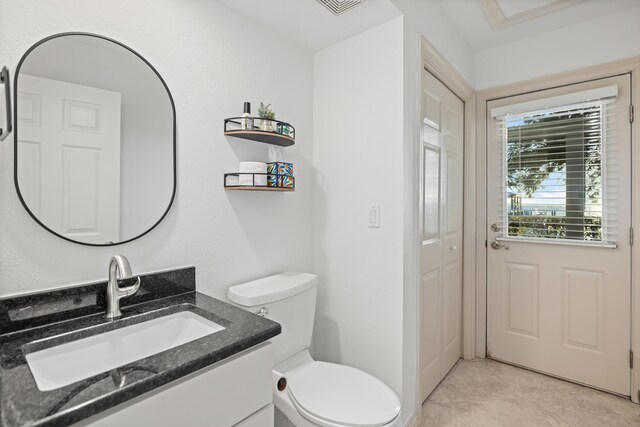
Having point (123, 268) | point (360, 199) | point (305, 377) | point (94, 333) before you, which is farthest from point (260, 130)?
point (305, 377)

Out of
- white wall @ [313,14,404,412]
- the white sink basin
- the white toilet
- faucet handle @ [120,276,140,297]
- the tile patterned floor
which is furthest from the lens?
the tile patterned floor

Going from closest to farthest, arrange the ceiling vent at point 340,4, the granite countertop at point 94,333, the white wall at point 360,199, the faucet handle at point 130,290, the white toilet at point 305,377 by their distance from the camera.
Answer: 1. the granite countertop at point 94,333
2. the faucet handle at point 130,290
3. the white toilet at point 305,377
4. the ceiling vent at point 340,4
5. the white wall at point 360,199

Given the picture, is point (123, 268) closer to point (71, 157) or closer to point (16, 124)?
point (71, 157)

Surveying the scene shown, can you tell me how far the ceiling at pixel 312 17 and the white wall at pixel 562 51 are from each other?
1.28 m

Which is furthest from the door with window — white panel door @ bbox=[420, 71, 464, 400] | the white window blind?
white panel door @ bbox=[420, 71, 464, 400]

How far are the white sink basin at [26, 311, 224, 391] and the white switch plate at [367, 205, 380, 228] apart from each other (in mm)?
960

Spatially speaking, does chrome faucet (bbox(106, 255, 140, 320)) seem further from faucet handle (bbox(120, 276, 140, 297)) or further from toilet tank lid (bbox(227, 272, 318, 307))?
toilet tank lid (bbox(227, 272, 318, 307))

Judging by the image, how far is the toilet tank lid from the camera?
136cm

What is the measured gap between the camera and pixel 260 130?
57.6 inches

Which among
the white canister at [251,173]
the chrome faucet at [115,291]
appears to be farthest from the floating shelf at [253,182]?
the chrome faucet at [115,291]

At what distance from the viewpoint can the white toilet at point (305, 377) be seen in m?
1.20

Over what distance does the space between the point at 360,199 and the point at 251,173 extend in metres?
0.63

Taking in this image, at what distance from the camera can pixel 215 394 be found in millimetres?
850

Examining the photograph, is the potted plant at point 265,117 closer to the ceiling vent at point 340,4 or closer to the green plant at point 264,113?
the green plant at point 264,113
